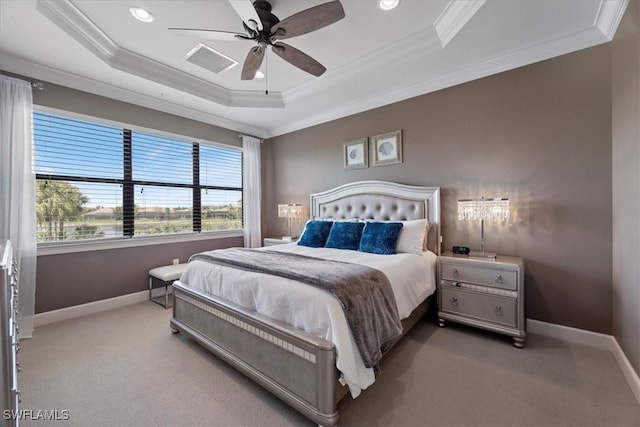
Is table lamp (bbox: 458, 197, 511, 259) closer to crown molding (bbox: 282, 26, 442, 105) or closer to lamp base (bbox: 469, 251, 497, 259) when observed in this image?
lamp base (bbox: 469, 251, 497, 259)

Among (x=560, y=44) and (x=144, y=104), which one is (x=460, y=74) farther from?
(x=144, y=104)

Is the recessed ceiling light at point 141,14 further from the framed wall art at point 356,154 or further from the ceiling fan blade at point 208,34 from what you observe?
the framed wall art at point 356,154

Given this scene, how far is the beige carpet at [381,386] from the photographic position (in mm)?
1615

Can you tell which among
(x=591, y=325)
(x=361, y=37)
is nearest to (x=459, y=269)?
(x=591, y=325)

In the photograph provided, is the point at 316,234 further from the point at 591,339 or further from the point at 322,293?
the point at 591,339

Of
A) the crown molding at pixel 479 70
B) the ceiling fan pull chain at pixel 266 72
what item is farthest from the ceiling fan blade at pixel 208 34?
the crown molding at pixel 479 70

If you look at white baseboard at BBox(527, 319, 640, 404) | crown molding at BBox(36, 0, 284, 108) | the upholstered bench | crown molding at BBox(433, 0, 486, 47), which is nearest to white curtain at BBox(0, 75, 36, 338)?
crown molding at BBox(36, 0, 284, 108)

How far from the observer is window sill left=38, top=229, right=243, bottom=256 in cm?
300

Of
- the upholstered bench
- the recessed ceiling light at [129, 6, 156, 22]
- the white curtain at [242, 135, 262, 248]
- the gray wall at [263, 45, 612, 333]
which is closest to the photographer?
the recessed ceiling light at [129, 6, 156, 22]

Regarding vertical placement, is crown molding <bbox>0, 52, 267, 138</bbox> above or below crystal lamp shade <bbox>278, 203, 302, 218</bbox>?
above

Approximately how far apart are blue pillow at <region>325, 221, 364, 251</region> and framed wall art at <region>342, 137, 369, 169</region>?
41.4 inches

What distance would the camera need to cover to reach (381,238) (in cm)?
292

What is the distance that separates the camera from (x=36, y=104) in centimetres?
288

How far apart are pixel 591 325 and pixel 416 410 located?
196 centimetres
